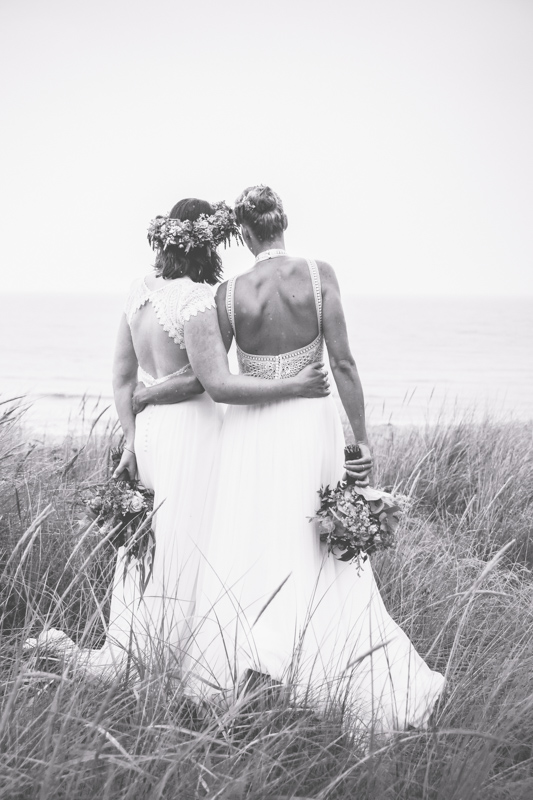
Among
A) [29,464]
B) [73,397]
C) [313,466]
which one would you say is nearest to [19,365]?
[73,397]

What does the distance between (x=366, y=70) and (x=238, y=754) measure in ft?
397

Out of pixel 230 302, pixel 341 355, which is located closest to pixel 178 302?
pixel 230 302

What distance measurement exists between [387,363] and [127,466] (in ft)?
130

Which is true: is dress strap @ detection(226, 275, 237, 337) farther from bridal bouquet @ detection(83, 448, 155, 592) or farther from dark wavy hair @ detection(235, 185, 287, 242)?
bridal bouquet @ detection(83, 448, 155, 592)

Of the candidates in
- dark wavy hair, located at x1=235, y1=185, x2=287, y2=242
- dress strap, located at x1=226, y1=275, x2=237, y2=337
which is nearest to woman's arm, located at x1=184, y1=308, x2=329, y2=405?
dress strap, located at x1=226, y1=275, x2=237, y2=337

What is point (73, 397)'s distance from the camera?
2553 cm

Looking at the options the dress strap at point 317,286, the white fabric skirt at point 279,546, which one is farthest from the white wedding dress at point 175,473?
the dress strap at point 317,286

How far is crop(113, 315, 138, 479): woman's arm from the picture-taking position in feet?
13.7

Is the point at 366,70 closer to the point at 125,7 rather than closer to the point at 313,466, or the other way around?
the point at 125,7

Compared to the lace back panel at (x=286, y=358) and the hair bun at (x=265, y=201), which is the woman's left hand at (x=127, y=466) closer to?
the lace back panel at (x=286, y=358)

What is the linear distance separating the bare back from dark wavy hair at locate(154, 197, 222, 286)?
0.27 m

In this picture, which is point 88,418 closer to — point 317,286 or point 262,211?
point 262,211

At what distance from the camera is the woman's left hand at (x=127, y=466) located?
420cm

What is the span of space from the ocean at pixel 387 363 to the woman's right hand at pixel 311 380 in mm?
9327
